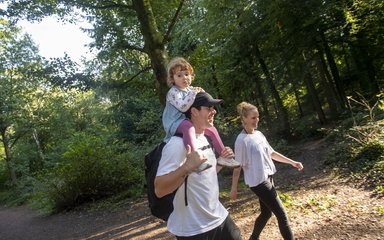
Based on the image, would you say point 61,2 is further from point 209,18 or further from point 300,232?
point 209,18

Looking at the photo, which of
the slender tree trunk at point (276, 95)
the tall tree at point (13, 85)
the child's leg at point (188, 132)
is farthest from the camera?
the tall tree at point (13, 85)

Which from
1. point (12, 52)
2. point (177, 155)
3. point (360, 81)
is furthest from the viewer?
point (12, 52)

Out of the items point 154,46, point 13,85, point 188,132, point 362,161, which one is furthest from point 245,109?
point 13,85

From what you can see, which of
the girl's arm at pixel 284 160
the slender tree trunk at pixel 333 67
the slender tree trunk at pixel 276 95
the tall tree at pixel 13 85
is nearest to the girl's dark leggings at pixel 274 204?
the girl's arm at pixel 284 160

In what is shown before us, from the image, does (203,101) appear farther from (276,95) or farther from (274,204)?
(276,95)

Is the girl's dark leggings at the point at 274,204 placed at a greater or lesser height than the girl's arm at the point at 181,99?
lesser

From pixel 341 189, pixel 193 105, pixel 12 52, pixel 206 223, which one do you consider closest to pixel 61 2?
pixel 193 105

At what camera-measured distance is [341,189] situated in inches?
262

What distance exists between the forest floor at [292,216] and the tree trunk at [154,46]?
2940 mm

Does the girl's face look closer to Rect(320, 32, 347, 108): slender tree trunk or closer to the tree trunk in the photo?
the tree trunk

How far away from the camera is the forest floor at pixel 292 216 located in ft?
16.2

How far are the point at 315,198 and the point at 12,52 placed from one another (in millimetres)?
27008

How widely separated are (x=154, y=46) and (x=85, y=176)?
7.11 metres

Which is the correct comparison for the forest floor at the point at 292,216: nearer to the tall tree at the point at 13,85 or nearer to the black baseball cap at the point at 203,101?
the black baseball cap at the point at 203,101
